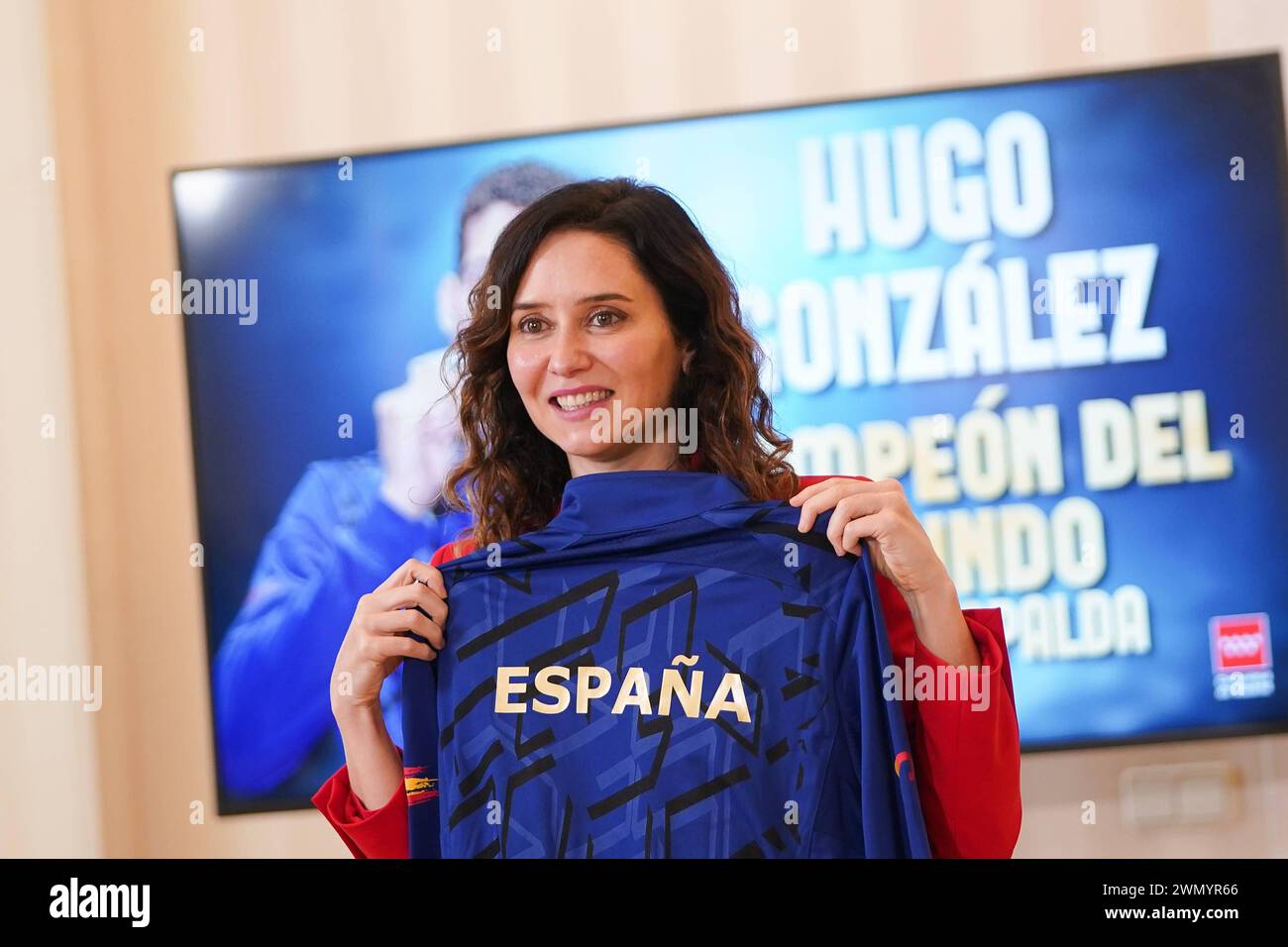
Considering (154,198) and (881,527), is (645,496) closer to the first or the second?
(881,527)

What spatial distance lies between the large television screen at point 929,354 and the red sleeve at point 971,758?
106 centimetres

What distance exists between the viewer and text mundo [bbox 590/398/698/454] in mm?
1596

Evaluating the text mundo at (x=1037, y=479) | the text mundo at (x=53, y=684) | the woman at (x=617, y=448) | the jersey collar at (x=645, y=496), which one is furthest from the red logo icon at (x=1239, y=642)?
the text mundo at (x=53, y=684)

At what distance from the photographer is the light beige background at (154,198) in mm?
2746

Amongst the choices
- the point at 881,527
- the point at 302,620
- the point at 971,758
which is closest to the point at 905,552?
the point at 881,527

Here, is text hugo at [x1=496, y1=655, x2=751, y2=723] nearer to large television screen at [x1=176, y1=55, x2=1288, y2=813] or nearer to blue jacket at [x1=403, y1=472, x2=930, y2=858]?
blue jacket at [x1=403, y1=472, x2=930, y2=858]

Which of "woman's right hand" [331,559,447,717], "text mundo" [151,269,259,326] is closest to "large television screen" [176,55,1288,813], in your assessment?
"text mundo" [151,269,259,326]
